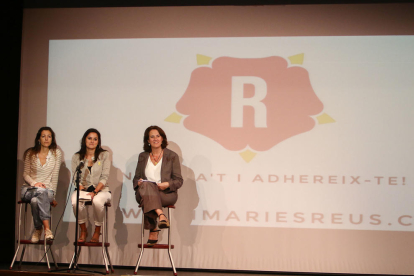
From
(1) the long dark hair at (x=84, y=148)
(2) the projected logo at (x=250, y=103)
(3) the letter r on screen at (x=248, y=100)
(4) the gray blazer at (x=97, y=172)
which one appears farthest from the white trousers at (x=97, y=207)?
(3) the letter r on screen at (x=248, y=100)

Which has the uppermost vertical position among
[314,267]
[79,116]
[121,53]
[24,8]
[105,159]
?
[24,8]

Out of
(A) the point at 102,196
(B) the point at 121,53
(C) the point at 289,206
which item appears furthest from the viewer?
(B) the point at 121,53

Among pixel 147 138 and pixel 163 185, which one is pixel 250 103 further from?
pixel 163 185

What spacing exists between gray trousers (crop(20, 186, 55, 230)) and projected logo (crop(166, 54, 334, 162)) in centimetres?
152

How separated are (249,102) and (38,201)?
2435 millimetres

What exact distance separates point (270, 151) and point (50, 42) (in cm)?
285

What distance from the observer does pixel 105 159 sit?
4.30m

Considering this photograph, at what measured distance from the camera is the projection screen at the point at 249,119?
4.39 m

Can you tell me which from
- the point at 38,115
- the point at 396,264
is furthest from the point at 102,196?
the point at 396,264

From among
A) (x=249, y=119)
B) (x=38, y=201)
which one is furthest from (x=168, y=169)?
(x=38, y=201)

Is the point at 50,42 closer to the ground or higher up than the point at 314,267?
higher up

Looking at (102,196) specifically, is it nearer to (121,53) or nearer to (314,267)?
(121,53)

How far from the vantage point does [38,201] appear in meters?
4.09

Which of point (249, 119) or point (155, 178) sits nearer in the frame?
point (155, 178)
